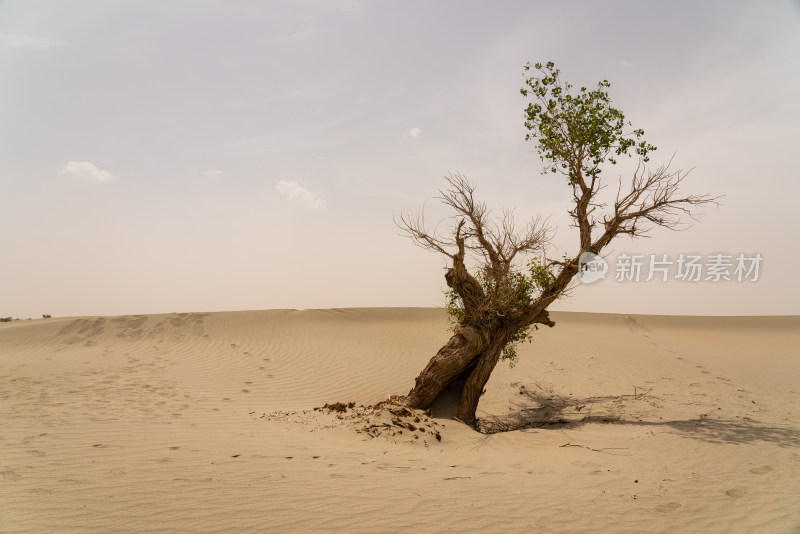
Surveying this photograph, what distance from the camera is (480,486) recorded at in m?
4.95

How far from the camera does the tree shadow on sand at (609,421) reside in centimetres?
756

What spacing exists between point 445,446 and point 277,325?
1556 cm

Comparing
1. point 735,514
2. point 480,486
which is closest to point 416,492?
point 480,486

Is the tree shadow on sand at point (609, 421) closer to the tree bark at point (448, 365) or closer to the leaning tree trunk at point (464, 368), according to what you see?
the leaning tree trunk at point (464, 368)

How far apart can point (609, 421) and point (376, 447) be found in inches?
202

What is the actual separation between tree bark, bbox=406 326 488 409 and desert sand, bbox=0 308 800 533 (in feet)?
1.49

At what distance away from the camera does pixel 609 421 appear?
895 centimetres

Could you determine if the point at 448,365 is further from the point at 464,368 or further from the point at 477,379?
the point at 477,379

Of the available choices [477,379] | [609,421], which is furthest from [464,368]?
[609,421]

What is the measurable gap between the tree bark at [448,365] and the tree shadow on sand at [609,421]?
3.79 feet

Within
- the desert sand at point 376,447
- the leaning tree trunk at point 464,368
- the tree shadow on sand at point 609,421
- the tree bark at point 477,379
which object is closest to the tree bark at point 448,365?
the leaning tree trunk at point 464,368

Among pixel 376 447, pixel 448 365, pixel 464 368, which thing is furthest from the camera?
pixel 464 368

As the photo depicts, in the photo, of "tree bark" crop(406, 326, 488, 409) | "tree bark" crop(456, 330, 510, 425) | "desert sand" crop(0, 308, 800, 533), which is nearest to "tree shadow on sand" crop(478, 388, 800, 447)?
"desert sand" crop(0, 308, 800, 533)

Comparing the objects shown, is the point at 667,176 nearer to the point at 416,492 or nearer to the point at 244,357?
the point at 416,492
